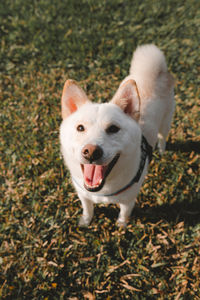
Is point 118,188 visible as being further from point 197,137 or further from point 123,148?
point 197,137

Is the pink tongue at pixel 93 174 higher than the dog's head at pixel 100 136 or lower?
lower

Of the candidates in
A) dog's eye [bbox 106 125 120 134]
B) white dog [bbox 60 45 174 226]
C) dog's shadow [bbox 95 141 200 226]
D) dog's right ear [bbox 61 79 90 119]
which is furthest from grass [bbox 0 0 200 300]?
dog's eye [bbox 106 125 120 134]

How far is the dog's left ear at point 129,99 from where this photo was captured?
2.07m

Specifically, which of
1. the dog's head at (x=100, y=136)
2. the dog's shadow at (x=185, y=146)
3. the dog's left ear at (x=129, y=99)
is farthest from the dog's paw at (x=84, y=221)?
the dog's shadow at (x=185, y=146)

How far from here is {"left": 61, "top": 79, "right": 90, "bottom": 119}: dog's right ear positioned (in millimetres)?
2143

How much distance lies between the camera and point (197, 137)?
368 centimetres

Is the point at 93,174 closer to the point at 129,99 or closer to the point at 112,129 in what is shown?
the point at 112,129

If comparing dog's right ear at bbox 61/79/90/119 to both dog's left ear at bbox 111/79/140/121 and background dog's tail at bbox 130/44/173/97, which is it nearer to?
dog's left ear at bbox 111/79/140/121

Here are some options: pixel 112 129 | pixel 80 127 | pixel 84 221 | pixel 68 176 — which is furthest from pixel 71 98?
pixel 84 221

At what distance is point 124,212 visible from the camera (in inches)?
105

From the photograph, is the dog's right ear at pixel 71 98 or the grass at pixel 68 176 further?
the grass at pixel 68 176

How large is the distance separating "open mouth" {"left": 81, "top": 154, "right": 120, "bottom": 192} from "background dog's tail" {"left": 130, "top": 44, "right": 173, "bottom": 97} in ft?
3.76

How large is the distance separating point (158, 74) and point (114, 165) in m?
1.43

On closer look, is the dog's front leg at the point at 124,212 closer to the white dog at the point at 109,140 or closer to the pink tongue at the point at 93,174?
the white dog at the point at 109,140
